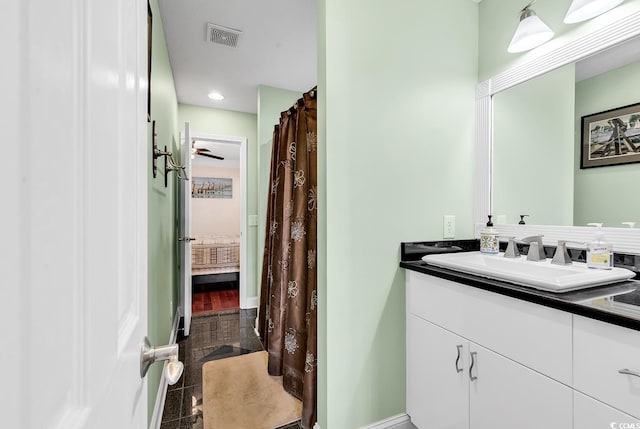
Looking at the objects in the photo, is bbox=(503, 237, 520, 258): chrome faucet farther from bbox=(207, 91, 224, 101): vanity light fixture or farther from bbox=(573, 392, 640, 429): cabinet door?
bbox=(207, 91, 224, 101): vanity light fixture

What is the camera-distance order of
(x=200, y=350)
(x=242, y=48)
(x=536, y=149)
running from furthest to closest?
(x=200, y=350) → (x=242, y=48) → (x=536, y=149)

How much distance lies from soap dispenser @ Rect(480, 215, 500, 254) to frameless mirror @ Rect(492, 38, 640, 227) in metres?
0.17

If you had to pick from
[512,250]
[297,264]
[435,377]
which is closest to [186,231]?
[297,264]

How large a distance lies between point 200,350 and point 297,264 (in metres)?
1.35

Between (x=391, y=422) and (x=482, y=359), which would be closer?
(x=482, y=359)

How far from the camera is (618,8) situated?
3.97 ft

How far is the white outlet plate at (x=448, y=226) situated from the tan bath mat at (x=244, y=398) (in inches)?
55.2

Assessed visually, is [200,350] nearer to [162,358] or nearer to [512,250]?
[162,358]

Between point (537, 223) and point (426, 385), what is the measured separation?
105cm

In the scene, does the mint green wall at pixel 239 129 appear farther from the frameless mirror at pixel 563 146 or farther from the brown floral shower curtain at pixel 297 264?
the frameless mirror at pixel 563 146

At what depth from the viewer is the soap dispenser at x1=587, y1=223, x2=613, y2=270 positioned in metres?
1.19

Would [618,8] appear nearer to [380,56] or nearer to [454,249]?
[380,56]

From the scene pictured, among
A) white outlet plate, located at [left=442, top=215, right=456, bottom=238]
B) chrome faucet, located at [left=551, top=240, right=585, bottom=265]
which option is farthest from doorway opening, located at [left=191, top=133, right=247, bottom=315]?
chrome faucet, located at [left=551, top=240, right=585, bottom=265]

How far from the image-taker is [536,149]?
1.60 metres
